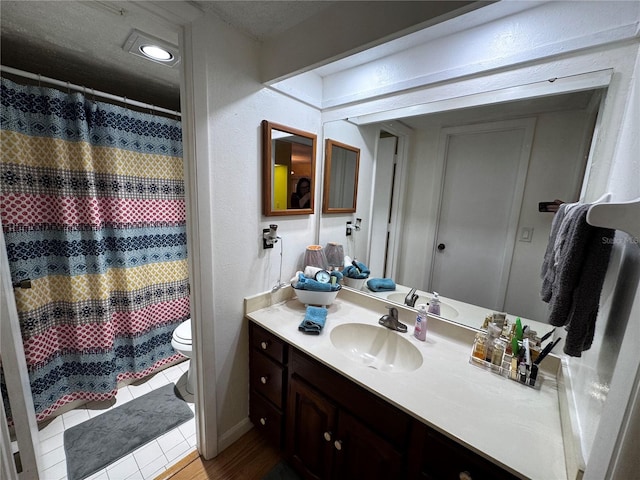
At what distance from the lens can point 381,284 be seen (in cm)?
155

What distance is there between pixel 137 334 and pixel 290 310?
1.31 metres

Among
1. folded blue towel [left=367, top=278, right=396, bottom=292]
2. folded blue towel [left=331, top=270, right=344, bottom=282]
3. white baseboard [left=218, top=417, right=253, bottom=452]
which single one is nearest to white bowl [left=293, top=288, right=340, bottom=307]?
folded blue towel [left=331, top=270, right=344, bottom=282]

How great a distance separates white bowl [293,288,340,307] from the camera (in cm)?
146

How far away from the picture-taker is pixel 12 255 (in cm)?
138

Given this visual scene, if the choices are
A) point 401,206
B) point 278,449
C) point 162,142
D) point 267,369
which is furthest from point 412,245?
point 162,142

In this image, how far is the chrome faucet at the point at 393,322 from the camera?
4.17 ft

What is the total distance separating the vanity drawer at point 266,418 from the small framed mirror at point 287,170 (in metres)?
1.06

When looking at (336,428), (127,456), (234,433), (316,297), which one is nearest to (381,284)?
(316,297)

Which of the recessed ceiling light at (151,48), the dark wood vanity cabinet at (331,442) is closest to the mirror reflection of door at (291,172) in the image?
the recessed ceiling light at (151,48)

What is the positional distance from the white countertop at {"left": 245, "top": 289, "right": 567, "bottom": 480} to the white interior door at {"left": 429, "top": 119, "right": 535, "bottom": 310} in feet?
0.78

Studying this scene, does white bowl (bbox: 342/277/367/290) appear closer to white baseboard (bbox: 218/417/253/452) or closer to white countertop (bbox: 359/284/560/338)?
white countertop (bbox: 359/284/560/338)

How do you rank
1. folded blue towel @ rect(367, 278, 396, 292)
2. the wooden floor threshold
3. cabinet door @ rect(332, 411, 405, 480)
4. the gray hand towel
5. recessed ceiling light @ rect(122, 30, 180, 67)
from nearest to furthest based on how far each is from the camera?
the gray hand towel < cabinet door @ rect(332, 411, 405, 480) < recessed ceiling light @ rect(122, 30, 180, 67) < the wooden floor threshold < folded blue towel @ rect(367, 278, 396, 292)

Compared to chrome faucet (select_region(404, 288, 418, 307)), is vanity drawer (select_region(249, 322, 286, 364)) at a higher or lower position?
lower

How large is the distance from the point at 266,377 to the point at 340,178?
128 centimetres
